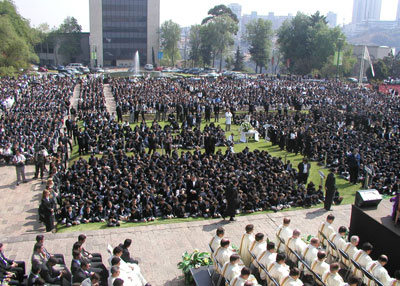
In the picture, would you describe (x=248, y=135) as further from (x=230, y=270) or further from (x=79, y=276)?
(x=79, y=276)

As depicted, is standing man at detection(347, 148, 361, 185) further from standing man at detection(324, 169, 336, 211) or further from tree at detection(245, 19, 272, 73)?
tree at detection(245, 19, 272, 73)

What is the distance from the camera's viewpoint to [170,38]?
74938 millimetres

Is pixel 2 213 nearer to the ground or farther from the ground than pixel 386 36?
nearer to the ground

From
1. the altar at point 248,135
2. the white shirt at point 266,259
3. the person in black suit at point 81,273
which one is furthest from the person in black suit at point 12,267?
the altar at point 248,135

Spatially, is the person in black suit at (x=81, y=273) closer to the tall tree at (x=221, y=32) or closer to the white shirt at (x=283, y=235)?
the white shirt at (x=283, y=235)

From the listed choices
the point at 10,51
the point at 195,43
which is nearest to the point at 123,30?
the point at 195,43

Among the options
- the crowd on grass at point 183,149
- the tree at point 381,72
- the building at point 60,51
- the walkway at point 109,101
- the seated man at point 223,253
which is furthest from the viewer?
the building at point 60,51

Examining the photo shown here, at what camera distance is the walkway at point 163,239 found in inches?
332

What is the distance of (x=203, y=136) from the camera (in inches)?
785

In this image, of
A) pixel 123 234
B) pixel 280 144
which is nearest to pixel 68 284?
pixel 123 234

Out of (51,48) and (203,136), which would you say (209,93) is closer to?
(203,136)

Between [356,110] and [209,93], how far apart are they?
38.5 feet

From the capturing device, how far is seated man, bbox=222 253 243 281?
20.9 feet

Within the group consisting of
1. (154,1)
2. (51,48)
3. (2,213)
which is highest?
(154,1)
